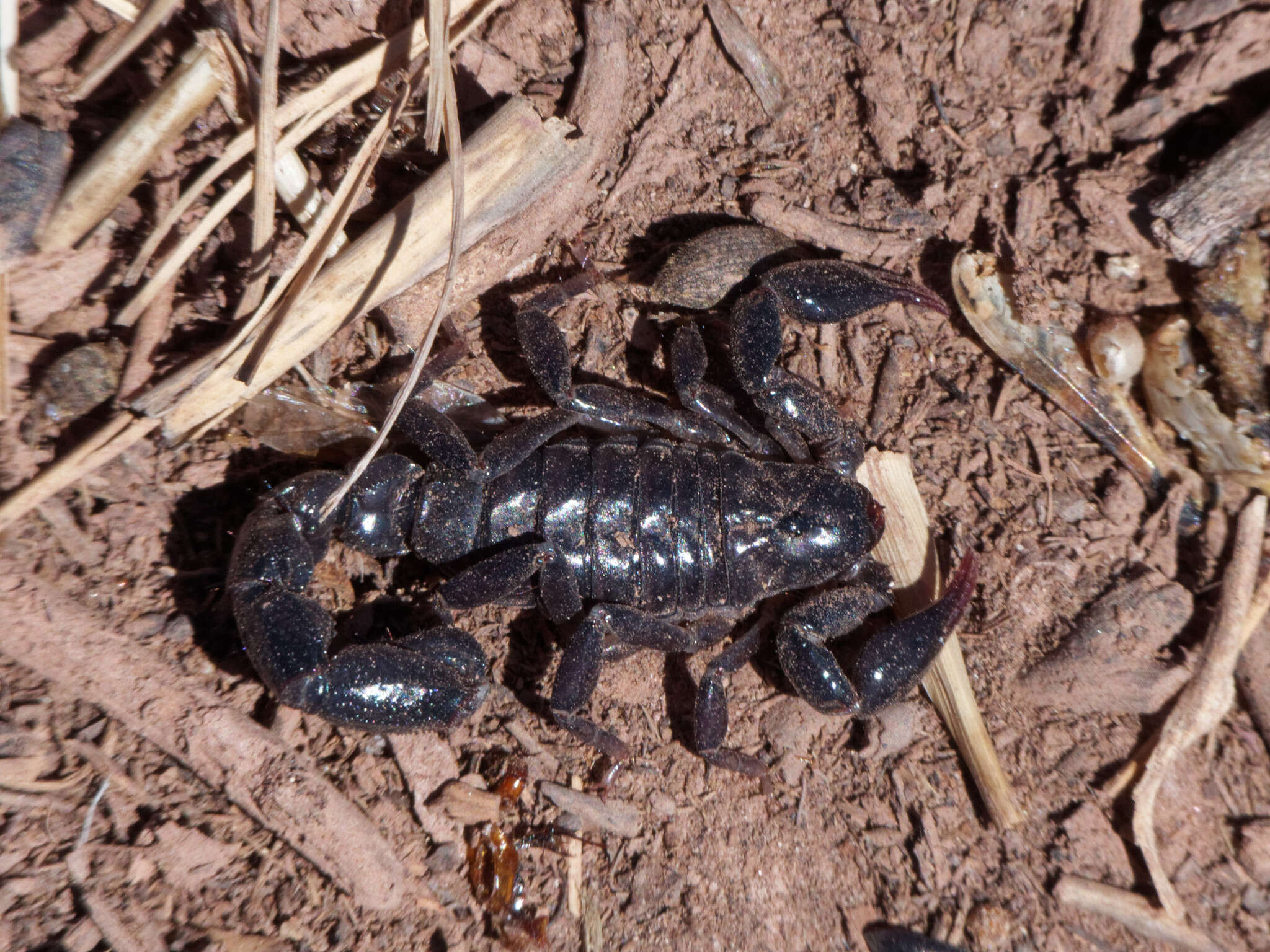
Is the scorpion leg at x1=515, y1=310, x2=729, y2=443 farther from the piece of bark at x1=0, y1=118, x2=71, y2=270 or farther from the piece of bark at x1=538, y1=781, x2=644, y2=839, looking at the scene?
the piece of bark at x1=0, y1=118, x2=71, y2=270

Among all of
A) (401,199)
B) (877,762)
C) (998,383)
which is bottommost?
(877,762)

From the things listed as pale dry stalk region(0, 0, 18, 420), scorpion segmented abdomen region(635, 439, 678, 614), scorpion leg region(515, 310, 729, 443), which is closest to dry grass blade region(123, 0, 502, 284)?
pale dry stalk region(0, 0, 18, 420)

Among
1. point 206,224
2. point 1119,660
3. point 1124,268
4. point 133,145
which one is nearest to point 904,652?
point 1119,660

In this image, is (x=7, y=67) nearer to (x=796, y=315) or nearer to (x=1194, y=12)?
(x=796, y=315)

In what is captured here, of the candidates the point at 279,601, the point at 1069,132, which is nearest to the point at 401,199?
the point at 279,601

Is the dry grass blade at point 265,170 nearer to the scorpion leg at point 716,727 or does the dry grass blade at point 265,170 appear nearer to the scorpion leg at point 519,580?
the scorpion leg at point 519,580

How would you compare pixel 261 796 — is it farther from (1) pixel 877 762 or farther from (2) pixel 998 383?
(2) pixel 998 383
